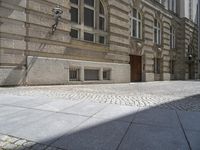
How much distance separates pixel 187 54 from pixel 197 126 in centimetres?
2875

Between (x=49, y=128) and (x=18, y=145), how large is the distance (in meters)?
0.75

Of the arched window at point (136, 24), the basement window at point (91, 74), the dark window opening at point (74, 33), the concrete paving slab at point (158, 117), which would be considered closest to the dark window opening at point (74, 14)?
the dark window opening at point (74, 33)

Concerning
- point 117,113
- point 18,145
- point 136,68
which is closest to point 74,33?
point 136,68

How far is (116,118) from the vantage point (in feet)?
14.8

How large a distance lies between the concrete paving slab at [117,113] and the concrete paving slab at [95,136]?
0.36m

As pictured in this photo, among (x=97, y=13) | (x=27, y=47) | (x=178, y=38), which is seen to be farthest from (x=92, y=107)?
(x=178, y=38)

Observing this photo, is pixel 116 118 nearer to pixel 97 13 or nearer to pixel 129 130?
pixel 129 130

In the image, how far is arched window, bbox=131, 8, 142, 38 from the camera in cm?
1921

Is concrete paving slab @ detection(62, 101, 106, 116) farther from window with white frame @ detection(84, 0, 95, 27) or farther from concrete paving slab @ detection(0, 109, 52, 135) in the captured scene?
window with white frame @ detection(84, 0, 95, 27)

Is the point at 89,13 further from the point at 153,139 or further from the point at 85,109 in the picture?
the point at 153,139

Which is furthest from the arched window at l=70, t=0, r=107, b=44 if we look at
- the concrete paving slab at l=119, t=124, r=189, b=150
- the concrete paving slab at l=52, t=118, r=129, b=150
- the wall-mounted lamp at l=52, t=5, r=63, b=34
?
the concrete paving slab at l=119, t=124, r=189, b=150

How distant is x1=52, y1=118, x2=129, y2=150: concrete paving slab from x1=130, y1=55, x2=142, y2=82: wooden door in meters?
15.8

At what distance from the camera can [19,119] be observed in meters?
4.30

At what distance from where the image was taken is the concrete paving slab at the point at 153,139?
3.04m
